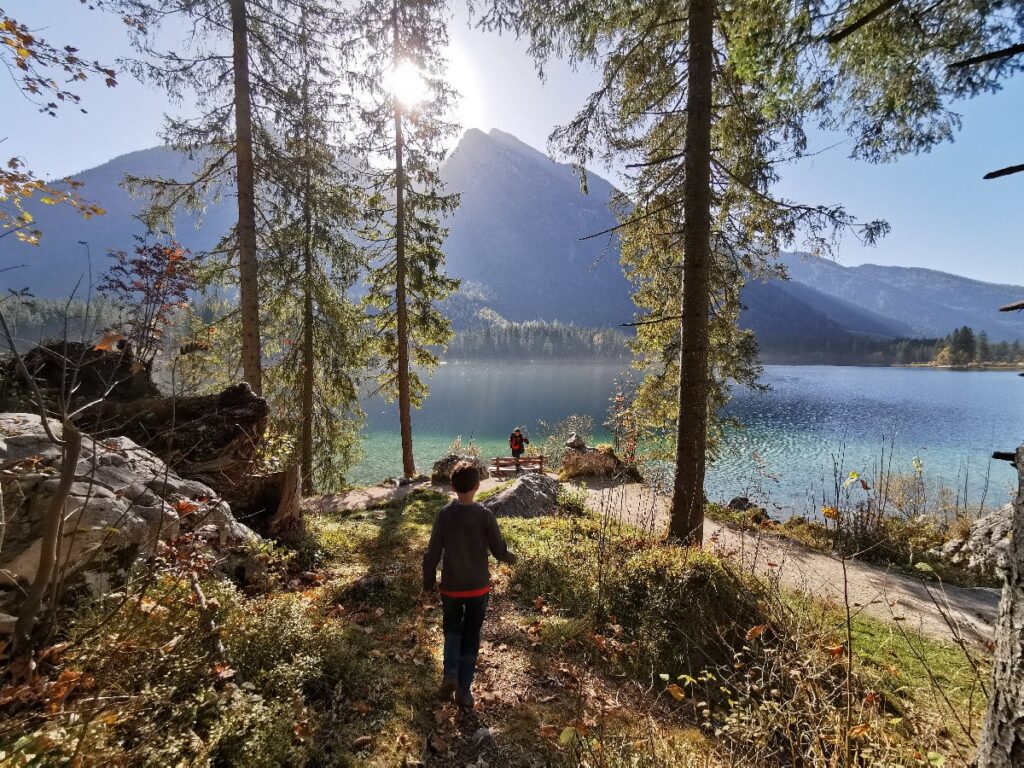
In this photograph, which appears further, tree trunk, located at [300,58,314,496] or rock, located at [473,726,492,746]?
tree trunk, located at [300,58,314,496]

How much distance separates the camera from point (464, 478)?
362 centimetres

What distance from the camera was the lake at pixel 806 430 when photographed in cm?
1912

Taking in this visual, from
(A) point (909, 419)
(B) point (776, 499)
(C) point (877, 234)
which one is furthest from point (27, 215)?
(A) point (909, 419)

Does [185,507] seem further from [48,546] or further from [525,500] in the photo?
[525,500]

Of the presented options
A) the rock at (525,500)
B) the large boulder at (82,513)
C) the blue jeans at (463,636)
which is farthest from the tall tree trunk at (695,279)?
the large boulder at (82,513)

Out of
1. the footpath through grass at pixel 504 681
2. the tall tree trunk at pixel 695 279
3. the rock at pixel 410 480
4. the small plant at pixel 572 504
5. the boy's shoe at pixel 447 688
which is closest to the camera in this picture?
the footpath through grass at pixel 504 681

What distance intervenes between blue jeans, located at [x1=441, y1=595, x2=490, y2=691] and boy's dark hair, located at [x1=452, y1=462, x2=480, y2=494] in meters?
0.88

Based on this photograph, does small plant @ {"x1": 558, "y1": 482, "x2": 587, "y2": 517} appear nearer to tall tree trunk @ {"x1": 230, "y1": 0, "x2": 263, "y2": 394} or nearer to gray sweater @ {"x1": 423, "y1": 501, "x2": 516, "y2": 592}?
gray sweater @ {"x1": 423, "y1": 501, "x2": 516, "y2": 592}

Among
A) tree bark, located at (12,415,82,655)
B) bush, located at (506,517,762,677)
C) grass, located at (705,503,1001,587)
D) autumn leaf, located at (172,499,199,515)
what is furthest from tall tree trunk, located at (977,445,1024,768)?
grass, located at (705,503,1001,587)

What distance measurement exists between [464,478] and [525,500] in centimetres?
702

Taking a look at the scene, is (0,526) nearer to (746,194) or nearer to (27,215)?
(27,215)

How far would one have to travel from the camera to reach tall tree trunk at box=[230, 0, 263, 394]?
8281 millimetres

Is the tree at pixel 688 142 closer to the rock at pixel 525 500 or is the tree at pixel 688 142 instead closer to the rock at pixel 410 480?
the rock at pixel 525 500

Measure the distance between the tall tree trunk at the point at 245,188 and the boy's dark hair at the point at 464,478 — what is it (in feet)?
22.3
